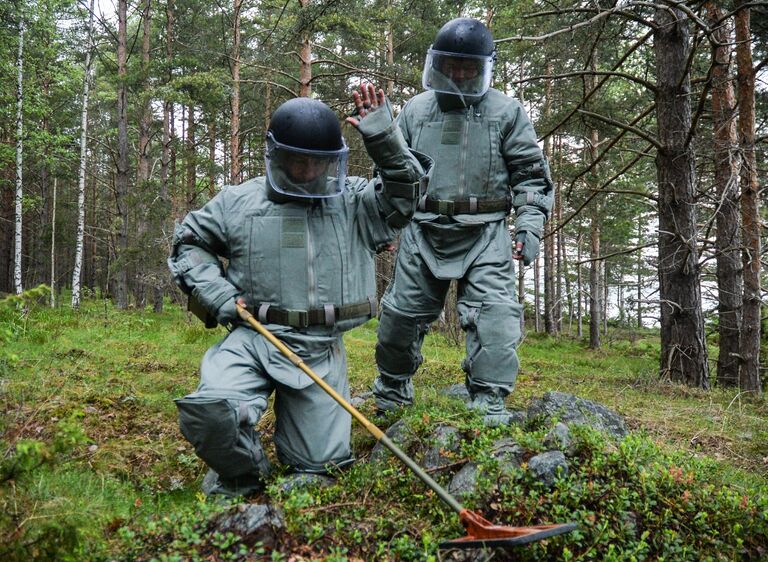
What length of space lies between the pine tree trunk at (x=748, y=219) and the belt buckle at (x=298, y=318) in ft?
20.4

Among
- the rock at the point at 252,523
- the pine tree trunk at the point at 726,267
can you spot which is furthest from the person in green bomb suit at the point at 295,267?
the pine tree trunk at the point at 726,267

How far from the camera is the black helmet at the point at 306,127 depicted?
11.2 feet

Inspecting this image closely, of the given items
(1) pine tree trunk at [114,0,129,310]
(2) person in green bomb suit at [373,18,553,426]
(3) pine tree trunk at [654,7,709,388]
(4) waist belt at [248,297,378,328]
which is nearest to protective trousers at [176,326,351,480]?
(4) waist belt at [248,297,378,328]

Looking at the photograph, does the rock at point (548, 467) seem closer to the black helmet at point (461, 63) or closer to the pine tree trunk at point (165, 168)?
the black helmet at point (461, 63)

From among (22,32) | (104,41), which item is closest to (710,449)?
(22,32)

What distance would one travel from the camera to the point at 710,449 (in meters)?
4.50

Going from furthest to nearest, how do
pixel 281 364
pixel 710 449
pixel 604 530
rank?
pixel 710 449 < pixel 281 364 < pixel 604 530

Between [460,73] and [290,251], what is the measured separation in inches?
70.2

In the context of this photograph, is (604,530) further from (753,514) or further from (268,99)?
(268,99)

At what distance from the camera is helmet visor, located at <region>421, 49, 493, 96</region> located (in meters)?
4.02

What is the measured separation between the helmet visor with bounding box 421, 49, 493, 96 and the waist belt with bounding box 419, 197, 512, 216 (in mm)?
758

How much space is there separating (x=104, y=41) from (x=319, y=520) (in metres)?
23.0

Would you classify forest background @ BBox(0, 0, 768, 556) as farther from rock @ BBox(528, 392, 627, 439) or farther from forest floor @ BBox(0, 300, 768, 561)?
rock @ BBox(528, 392, 627, 439)

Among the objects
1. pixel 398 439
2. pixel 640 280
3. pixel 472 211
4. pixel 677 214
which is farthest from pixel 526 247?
pixel 640 280
